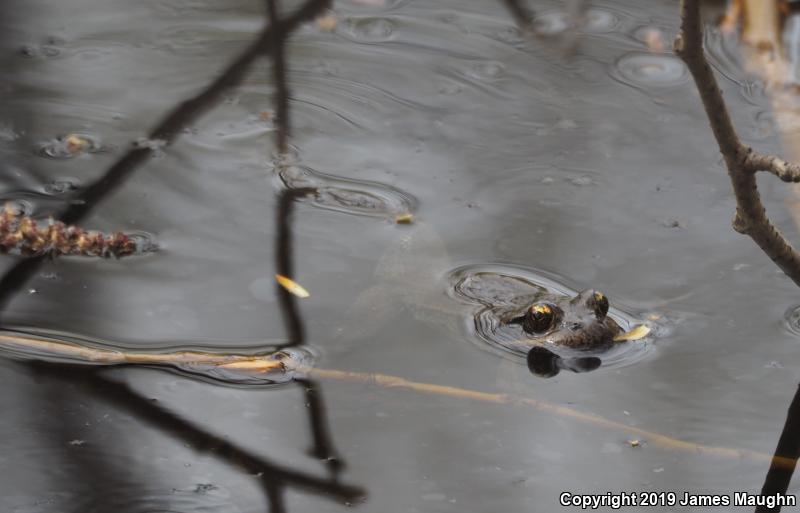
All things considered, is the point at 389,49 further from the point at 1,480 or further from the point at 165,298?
the point at 1,480

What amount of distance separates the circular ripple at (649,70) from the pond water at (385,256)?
19mm

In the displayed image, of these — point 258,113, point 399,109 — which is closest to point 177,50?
point 258,113

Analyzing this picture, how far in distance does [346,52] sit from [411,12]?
0.56 m

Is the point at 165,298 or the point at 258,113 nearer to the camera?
the point at 165,298

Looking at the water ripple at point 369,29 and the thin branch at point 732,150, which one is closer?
the thin branch at point 732,150

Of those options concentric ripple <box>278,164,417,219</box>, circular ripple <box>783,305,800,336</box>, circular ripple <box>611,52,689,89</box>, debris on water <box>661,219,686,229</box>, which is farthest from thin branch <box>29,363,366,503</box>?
circular ripple <box>611,52,689,89</box>

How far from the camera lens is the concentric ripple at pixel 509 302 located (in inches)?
132

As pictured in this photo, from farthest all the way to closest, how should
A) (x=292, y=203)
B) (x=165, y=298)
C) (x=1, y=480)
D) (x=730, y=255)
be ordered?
(x=292, y=203), (x=730, y=255), (x=165, y=298), (x=1, y=480)

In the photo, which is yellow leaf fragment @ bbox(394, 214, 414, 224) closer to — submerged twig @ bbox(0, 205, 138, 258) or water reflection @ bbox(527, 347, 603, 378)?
water reflection @ bbox(527, 347, 603, 378)

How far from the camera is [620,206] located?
13.0ft

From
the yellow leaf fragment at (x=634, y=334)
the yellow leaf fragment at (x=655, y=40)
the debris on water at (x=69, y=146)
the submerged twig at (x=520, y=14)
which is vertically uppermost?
the submerged twig at (x=520, y=14)

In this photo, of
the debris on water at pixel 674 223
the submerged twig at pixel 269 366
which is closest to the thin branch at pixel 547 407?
the submerged twig at pixel 269 366

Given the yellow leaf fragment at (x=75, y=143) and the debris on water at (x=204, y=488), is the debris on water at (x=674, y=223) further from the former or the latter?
the yellow leaf fragment at (x=75, y=143)

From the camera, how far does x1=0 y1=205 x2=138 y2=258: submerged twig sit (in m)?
3.61
